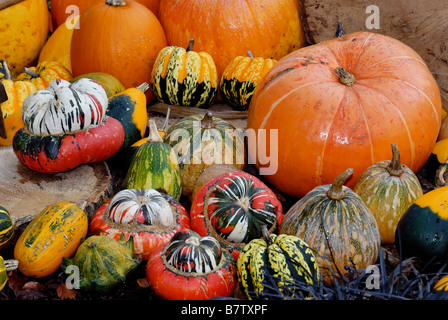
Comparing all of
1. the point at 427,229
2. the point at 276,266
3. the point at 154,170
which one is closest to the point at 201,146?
the point at 154,170

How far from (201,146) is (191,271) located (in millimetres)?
1178

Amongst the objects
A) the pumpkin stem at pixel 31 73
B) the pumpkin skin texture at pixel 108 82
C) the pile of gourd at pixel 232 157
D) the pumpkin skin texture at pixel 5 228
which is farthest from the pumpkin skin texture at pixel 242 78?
the pumpkin skin texture at pixel 5 228

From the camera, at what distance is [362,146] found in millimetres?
3129

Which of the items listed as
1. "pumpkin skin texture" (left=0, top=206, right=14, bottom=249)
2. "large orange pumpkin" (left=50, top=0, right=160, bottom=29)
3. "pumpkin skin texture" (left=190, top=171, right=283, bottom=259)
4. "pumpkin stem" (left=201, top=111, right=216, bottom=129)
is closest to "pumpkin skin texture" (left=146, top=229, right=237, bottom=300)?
"pumpkin skin texture" (left=190, top=171, right=283, bottom=259)

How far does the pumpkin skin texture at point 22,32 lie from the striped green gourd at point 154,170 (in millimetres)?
2419

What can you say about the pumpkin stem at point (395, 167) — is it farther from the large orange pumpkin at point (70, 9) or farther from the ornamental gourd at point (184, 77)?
the large orange pumpkin at point (70, 9)

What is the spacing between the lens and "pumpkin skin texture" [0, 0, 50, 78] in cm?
462

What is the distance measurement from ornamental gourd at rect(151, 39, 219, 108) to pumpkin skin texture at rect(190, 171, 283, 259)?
A: 62.4 inches

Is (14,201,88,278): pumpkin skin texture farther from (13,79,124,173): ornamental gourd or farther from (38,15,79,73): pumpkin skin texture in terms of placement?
(38,15,79,73): pumpkin skin texture

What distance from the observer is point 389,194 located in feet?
9.32

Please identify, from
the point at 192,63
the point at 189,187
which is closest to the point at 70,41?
the point at 192,63

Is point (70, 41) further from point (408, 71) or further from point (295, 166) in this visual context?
point (408, 71)

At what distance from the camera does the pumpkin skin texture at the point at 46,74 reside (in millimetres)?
4215

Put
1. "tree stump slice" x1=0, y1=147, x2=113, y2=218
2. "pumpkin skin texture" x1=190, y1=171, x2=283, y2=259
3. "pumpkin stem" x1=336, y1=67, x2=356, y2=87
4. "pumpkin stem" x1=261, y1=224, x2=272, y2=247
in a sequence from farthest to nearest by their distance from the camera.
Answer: "pumpkin stem" x1=336, y1=67, x2=356, y2=87 < "tree stump slice" x1=0, y1=147, x2=113, y2=218 < "pumpkin skin texture" x1=190, y1=171, x2=283, y2=259 < "pumpkin stem" x1=261, y1=224, x2=272, y2=247
